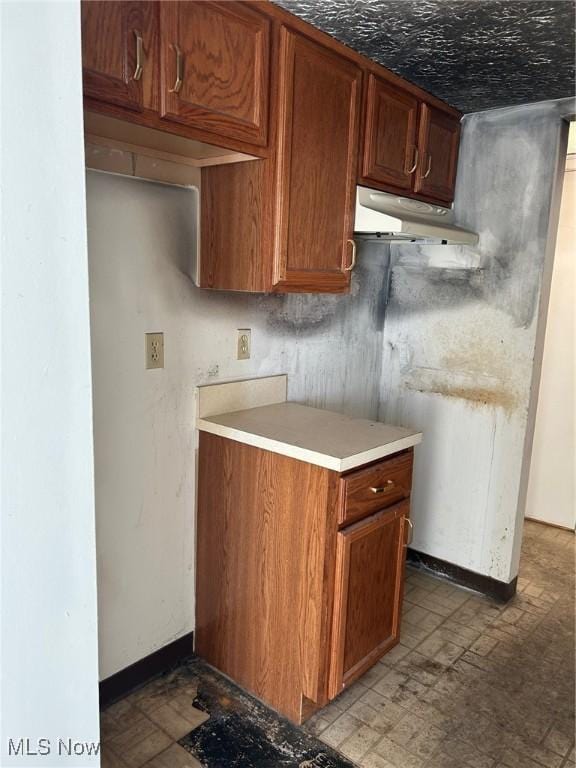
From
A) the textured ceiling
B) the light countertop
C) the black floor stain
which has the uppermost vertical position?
the textured ceiling

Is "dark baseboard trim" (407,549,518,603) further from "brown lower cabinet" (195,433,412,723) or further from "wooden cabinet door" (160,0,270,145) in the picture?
"wooden cabinet door" (160,0,270,145)

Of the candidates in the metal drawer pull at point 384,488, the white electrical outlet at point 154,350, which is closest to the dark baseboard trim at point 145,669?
the metal drawer pull at point 384,488

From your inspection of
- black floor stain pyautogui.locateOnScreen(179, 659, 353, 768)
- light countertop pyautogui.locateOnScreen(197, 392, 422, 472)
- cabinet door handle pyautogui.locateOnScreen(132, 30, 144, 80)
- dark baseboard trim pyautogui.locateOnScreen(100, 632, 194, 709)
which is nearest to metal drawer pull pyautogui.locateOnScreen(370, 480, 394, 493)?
light countertop pyautogui.locateOnScreen(197, 392, 422, 472)

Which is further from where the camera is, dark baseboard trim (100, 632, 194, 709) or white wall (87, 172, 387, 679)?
dark baseboard trim (100, 632, 194, 709)

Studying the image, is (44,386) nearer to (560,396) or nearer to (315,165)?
(315,165)

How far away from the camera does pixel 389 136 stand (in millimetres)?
2123

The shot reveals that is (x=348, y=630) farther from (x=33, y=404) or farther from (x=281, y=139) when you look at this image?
(x=281, y=139)

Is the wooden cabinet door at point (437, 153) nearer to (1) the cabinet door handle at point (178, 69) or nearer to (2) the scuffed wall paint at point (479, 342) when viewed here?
(2) the scuffed wall paint at point (479, 342)

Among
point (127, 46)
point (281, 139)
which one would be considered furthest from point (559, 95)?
point (127, 46)

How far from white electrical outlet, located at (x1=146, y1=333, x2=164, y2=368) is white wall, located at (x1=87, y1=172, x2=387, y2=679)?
0.02 m

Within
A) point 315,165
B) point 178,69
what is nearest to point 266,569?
point 315,165

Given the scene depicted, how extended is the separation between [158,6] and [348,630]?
5.94ft

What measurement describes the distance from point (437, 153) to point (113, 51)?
1603mm

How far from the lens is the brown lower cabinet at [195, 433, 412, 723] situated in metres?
1.75
